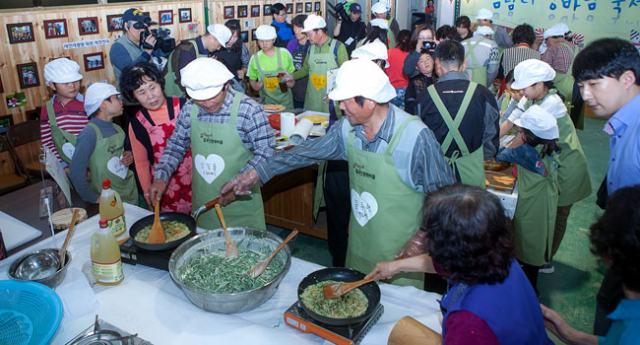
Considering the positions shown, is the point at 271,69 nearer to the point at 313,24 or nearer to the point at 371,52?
the point at 313,24

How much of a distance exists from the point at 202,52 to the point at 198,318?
3825mm

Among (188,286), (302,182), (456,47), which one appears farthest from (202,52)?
(188,286)

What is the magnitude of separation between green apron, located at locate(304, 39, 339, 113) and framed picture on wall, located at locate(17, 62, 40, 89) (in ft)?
10.3

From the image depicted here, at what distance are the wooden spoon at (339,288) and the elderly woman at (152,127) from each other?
174 cm

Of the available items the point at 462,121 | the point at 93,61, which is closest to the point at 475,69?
the point at 462,121

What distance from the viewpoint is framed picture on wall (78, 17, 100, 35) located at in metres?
5.44

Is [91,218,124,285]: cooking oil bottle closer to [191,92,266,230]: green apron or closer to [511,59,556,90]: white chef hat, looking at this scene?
[191,92,266,230]: green apron

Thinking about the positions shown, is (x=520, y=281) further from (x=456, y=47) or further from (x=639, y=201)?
(x=456, y=47)

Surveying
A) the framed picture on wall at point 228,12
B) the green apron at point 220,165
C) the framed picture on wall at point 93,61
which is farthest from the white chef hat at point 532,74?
the framed picture on wall at point 228,12

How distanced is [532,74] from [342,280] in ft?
8.09

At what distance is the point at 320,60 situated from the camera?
5414mm

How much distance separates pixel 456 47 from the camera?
3.28 meters

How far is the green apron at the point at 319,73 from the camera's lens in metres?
5.38

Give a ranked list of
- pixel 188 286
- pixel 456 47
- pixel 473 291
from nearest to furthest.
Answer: pixel 473 291 → pixel 188 286 → pixel 456 47
